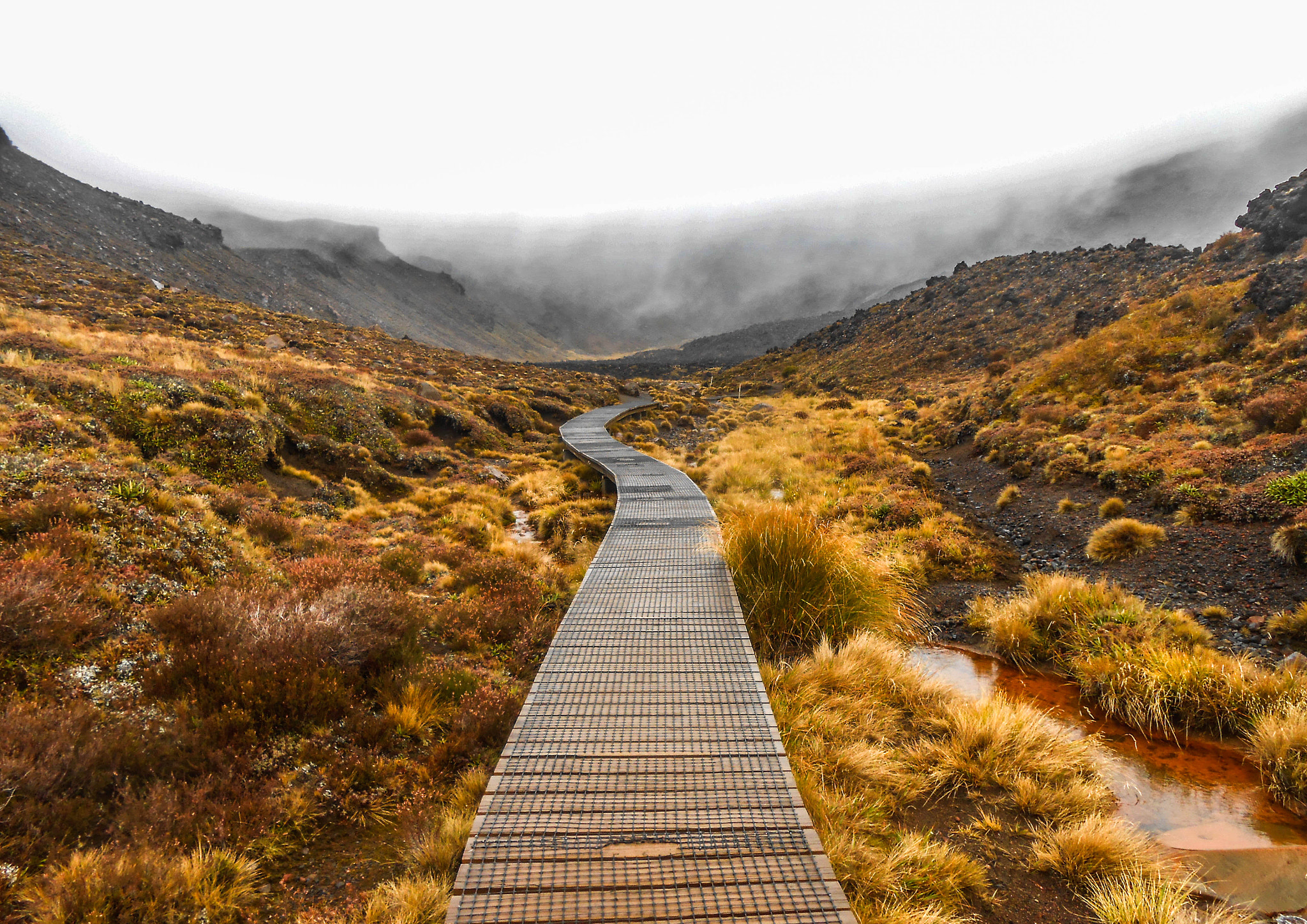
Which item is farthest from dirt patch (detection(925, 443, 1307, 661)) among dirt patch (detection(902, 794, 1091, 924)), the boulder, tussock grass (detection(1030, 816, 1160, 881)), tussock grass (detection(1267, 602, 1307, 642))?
the boulder

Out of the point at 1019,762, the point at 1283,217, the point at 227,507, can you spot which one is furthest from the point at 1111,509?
the point at 1283,217

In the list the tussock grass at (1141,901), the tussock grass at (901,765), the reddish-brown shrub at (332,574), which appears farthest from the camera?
the reddish-brown shrub at (332,574)

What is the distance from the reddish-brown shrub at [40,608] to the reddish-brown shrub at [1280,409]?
67.6 ft

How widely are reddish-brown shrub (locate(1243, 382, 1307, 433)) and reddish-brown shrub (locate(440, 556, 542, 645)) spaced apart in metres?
17.1

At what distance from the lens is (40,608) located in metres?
3.94

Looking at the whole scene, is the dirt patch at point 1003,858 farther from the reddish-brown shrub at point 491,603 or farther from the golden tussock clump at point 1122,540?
the golden tussock clump at point 1122,540

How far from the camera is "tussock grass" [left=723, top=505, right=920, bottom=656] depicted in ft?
19.8

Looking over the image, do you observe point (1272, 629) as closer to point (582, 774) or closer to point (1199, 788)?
point (1199, 788)

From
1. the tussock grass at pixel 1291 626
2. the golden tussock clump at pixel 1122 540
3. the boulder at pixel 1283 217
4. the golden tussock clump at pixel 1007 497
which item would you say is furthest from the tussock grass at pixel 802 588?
the boulder at pixel 1283 217

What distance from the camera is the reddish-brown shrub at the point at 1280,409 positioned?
11.8m

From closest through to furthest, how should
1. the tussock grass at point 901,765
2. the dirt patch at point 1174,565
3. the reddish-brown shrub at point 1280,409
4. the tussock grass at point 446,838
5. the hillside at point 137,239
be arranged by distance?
the tussock grass at point 446,838 → the tussock grass at point 901,765 → the dirt patch at point 1174,565 → the reddish-brown shrub at point 1280,409 → the hillside at point 137,239

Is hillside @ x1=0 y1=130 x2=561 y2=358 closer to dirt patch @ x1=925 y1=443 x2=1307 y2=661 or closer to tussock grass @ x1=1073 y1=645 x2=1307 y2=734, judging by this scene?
dirt patch @ x1=925 y1=443 x2=1307 y2=661

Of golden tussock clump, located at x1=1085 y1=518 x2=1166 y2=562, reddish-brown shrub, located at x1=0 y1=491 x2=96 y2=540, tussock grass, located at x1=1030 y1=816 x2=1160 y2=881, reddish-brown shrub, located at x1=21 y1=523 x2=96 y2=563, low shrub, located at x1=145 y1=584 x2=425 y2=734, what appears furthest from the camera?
golden tussock clump, located at x1=1085 y1=518 x2=1166 y2=562

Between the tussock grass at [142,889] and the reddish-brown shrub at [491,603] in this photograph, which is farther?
the reddish-brown shrub at [491,603]
